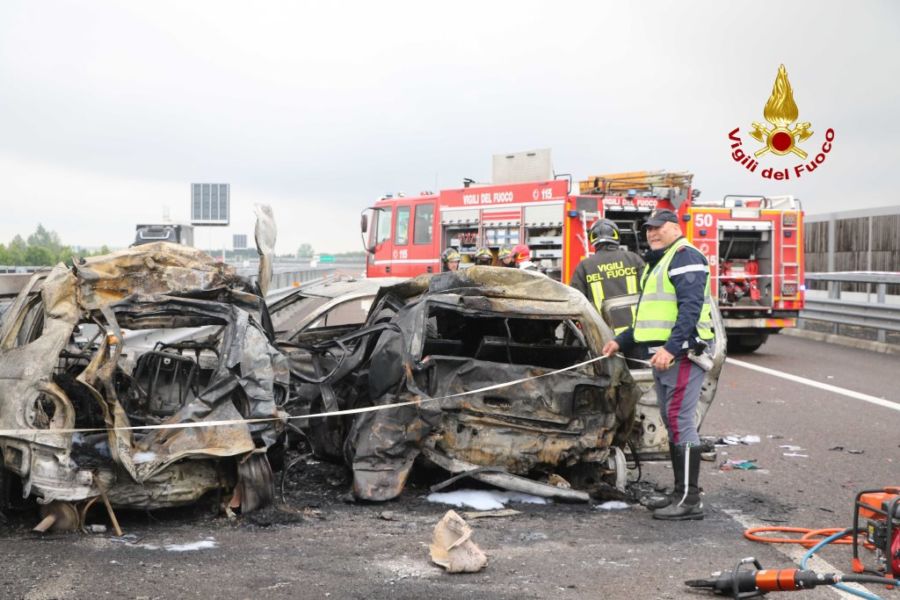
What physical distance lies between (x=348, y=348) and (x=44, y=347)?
2.28 m

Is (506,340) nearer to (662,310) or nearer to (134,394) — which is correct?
(662,310)

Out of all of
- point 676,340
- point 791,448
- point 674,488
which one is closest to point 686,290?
point 676,340

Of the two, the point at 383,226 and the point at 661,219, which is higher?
the point at 383,226

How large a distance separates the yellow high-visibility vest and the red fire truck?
31.4ft

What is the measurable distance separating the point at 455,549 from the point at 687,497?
1882 mm

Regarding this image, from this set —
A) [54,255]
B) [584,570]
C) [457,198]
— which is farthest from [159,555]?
[54,255]

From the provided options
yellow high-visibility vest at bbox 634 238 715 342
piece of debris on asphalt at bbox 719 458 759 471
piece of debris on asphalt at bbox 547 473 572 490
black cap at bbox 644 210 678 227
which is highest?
black cap at bbox 644 210 678 227

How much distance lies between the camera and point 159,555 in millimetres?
4945

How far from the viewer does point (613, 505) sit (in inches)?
249

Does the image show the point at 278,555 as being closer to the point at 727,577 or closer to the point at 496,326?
the point at 727,577

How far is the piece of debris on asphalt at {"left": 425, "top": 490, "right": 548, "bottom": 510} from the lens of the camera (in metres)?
6.15

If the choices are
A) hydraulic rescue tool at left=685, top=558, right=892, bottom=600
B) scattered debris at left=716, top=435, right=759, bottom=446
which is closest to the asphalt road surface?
hydraulic rescue tool at left=685, top=558, right=892, bottom=600

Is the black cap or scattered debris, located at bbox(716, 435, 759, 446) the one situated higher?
the black cap

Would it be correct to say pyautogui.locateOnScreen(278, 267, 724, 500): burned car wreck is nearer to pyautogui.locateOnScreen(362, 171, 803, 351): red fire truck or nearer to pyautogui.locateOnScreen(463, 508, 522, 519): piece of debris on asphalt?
pyautogui.locateOnScreen(463, 508, 522, 519): piece of debris on asphalt
